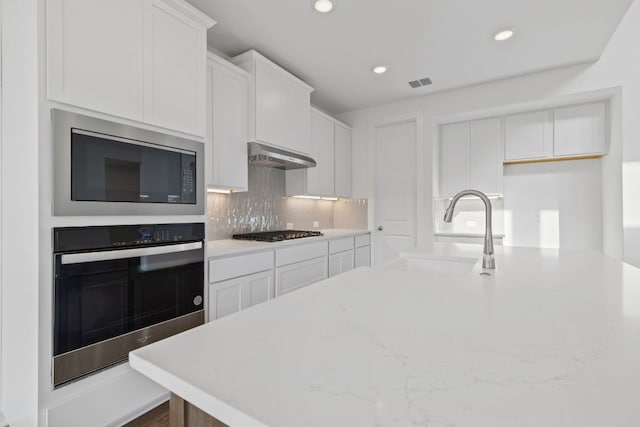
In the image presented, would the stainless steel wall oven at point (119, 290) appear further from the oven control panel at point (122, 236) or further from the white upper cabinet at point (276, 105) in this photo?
the white upper cabinet at point (276, 105)

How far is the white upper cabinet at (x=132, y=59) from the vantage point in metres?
1.33

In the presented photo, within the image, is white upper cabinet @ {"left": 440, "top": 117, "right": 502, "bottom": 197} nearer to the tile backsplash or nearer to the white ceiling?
the white ceiling

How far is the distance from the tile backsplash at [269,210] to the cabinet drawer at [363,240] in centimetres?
26

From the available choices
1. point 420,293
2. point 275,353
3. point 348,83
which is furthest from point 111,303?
point 348,83

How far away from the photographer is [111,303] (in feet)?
4.88

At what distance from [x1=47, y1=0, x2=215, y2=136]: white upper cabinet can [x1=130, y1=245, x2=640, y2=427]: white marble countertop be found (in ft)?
4.45

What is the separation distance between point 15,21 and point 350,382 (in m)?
2.08

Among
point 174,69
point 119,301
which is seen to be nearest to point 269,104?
point 174,69

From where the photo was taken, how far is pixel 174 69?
177 centimetres

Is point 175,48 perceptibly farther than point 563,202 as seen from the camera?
No

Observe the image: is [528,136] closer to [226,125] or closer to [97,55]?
[226,125]

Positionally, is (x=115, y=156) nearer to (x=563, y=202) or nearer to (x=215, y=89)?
(x=215, y=89)

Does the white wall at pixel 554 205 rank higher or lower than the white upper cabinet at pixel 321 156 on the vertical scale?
lower

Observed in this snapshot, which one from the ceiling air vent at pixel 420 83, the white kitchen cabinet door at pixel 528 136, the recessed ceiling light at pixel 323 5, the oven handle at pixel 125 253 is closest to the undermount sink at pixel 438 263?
the oven handle at pixel 125 253
